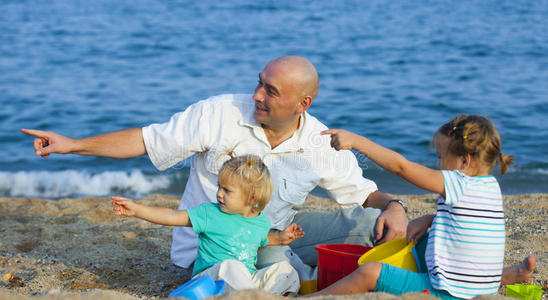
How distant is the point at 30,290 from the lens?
11.2 ft

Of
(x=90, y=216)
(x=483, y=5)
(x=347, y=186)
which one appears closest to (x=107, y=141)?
(x=347, y=186)

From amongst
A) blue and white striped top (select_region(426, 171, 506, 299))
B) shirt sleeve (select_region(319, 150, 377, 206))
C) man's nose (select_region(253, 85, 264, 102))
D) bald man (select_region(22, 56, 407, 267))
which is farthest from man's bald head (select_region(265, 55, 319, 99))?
blue and white striped top (select_region(426, 171, 506, 299))

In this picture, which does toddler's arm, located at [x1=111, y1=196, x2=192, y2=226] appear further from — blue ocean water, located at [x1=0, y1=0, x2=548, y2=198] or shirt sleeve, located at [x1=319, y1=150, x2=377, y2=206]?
blue ocean water, located at [x1=0, y1=0, x2=548, y2=198]

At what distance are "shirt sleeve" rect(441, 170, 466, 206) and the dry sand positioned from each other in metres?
0.47

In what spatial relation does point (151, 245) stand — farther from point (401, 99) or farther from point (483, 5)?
point (483, 5)

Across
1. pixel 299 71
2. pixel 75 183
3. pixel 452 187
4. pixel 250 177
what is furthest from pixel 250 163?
pixel 75 183

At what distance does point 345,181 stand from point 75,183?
4.30 m

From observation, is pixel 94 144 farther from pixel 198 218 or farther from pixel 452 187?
pixel 452 187

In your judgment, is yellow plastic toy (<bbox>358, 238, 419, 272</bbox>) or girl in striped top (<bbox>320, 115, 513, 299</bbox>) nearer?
girl in striped top (<bbox>320, 115, 513, 299</bbox>)

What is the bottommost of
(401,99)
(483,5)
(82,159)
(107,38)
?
(82,159)

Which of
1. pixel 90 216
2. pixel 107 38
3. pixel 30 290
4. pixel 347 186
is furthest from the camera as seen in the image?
pixel 107 38

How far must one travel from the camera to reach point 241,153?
3652 millimetres

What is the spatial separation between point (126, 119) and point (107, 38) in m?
5.32

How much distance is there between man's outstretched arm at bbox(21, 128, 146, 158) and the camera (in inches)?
126
